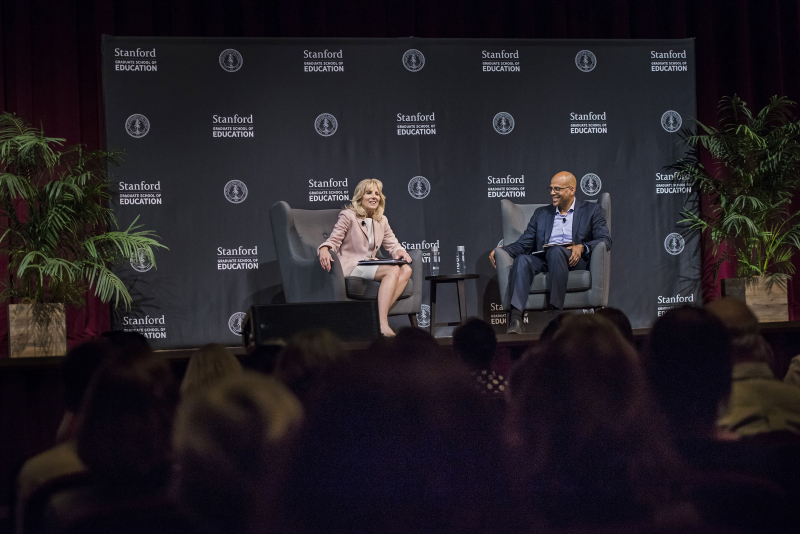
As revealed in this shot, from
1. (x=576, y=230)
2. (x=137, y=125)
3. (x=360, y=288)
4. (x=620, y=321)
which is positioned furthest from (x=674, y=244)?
(x=620, y=321)

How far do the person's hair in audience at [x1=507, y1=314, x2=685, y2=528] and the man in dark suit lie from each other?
3.31m

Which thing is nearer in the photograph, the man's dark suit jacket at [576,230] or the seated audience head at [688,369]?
the seated audience head at [688,369]

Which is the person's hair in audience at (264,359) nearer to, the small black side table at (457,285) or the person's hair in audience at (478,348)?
the person's hair in audience at (478,348)

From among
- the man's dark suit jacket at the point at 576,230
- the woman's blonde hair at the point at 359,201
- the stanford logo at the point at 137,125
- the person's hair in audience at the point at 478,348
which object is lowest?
the person's hair in audience at the point at 478,348

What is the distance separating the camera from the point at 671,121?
440 cm

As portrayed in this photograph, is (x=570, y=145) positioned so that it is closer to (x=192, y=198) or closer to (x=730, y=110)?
(x=730, y=110)

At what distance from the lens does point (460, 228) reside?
422 centimetres

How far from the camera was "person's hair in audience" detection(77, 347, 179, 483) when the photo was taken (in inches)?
9.1

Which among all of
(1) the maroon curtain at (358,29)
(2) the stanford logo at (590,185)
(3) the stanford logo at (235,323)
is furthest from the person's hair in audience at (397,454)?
(2) the stanford logo at (590,185)

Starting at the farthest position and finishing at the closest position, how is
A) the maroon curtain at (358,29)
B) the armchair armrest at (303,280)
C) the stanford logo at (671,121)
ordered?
the stanford logo at (671,121), the maroon curtain at (358,29), the armchair armrest at (303,280)

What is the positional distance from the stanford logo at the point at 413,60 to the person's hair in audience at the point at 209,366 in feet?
13.7

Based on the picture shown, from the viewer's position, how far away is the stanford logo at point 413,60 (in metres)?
4.20

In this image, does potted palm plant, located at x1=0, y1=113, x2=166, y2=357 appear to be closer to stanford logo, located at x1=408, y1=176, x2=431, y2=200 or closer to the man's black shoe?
stanford logo, located at x1=408, y1=176, x2=431, y2=200

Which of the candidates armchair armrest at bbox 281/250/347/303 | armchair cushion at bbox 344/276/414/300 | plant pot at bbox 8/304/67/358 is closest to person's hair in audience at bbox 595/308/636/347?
plant pot at bbox 8/304/67/358
